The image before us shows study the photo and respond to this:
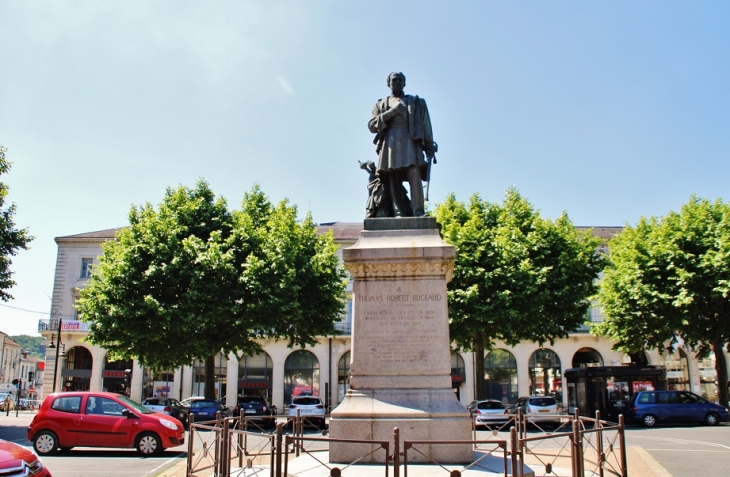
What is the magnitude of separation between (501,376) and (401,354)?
34.2 m

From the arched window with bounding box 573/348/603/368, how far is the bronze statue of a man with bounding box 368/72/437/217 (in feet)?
114

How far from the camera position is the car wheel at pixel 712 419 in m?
26.7

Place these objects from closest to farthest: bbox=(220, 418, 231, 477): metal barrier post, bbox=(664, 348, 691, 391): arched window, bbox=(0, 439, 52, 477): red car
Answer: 1. bbox=(220, 418, 231, 477): metal barrier post
2. bbox=(0, 439, 52, 477): red car
3. bbox=(664, 348, 691, 391): arched window

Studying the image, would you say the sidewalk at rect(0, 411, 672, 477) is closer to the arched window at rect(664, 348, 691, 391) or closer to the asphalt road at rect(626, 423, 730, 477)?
the asphalt road at rect(626, 423, 730, 477)

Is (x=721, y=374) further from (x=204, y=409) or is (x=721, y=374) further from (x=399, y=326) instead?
(x=399, y=326)

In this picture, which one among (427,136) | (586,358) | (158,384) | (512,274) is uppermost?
(427,136)

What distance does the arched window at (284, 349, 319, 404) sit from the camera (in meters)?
42.3

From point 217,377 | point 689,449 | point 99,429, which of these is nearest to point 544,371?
point 217,377

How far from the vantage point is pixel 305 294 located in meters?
27.5

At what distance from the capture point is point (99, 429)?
617 inches

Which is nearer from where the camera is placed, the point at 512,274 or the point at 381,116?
the point at 381,116

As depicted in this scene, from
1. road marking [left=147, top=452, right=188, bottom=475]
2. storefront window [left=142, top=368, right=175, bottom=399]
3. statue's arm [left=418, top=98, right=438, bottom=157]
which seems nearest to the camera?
statue's arm [left=418, top=98, right=438, bottom=157]

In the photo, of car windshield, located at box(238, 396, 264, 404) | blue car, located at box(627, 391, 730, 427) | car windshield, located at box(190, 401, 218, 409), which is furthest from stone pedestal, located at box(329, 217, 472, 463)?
car windshield, located at box(238, 396, 264, 404)

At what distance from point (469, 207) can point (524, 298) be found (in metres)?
6.56
